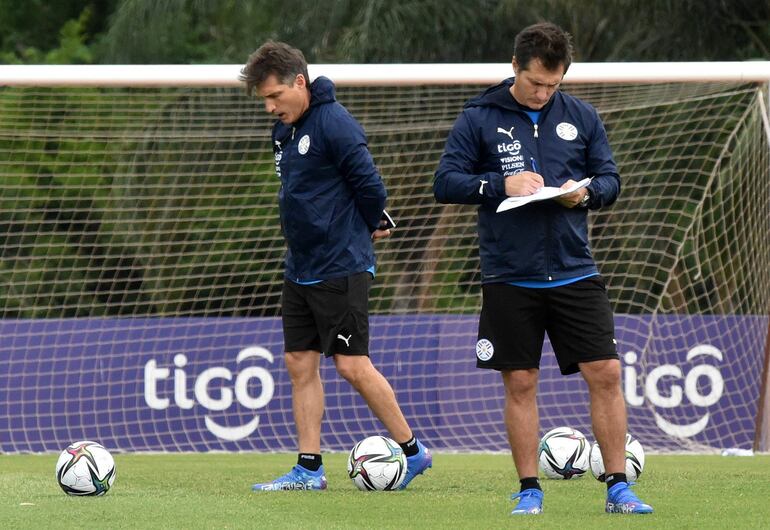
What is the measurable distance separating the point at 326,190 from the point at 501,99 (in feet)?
4.30

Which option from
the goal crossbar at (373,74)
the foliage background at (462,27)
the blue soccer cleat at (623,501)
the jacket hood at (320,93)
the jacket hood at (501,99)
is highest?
the foliage background at (462,27)

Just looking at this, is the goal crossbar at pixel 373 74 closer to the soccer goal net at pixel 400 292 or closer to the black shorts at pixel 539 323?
the soccer goal net at pixel 400 292

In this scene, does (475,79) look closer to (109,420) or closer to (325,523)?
(109,420)

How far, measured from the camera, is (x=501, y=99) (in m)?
5.45

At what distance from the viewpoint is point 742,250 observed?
430 inches

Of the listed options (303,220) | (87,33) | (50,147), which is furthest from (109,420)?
(87,33)

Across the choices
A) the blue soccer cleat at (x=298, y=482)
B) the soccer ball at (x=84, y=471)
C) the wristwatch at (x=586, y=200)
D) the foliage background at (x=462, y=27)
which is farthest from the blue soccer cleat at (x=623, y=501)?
the foliage background at (x=462, y=27)

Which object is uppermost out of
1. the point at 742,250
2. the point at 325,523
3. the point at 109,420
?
the point at 742,250

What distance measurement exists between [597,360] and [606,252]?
21.4 ft

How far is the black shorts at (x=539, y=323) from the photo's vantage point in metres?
5.32

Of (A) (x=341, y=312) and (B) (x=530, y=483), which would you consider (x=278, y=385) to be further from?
(B) (x=530, y=483)

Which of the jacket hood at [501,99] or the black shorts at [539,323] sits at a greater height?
the jacket hood at [501,99]

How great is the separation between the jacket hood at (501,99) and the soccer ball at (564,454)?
2.12 m

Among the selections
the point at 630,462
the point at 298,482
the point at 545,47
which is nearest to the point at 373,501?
the point at 298,482
